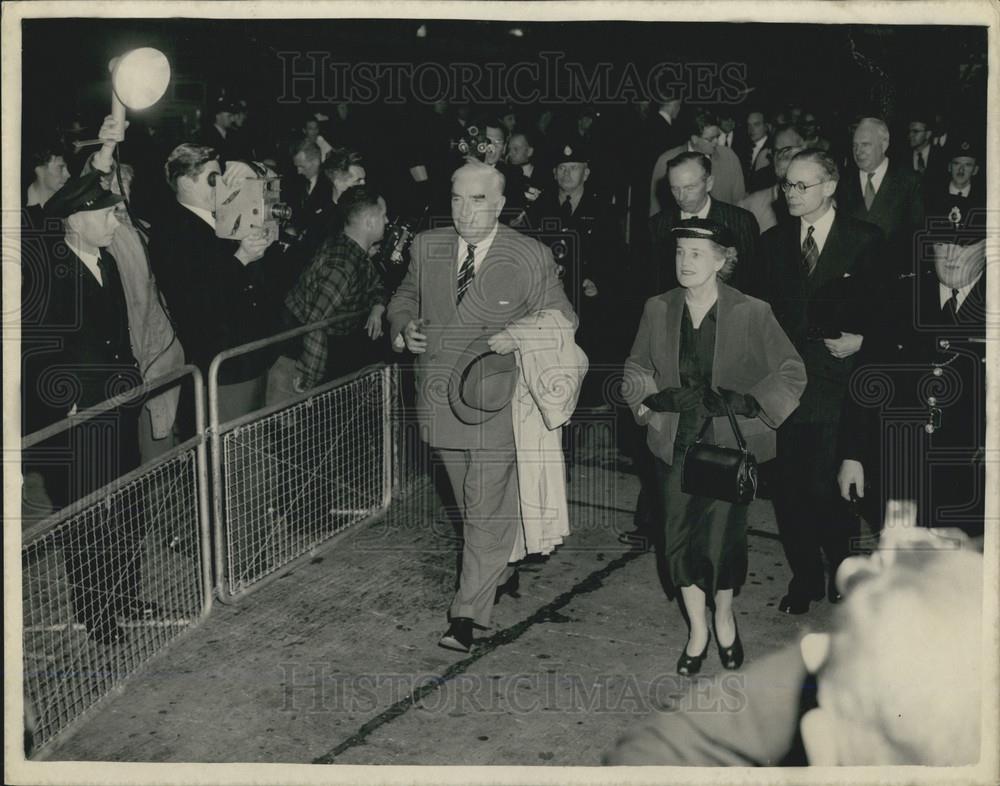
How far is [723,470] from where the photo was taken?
209 inches

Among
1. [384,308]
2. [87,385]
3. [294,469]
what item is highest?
[384,308]

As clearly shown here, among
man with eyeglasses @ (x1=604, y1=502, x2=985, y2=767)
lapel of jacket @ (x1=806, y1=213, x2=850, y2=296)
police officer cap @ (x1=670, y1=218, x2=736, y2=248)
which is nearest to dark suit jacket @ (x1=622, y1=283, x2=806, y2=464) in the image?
police officer cap @ (x1=670, y1=218, x2=736, y2=248)

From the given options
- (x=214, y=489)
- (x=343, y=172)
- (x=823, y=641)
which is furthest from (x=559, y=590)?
(x=343, y=172)

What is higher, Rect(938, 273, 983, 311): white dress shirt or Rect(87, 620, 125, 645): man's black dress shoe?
Rect(938, 273, 983, 311): white dress shirt

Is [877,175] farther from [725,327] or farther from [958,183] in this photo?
[958,183]

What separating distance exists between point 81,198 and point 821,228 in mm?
3553

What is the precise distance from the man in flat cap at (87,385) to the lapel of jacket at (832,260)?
3321 millimetres

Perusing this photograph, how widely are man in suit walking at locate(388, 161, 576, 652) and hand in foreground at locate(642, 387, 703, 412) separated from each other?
27.1 inches

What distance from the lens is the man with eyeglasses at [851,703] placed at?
506 cm

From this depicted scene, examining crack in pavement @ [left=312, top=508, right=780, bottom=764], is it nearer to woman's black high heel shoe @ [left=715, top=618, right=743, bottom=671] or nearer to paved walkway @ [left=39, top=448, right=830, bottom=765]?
paved walkway @ [left=39, top=448, right=830, bottom=765]

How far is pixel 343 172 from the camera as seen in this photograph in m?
8.47

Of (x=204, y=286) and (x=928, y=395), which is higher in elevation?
(x=204, y=286)

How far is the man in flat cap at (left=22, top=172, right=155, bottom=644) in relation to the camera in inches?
217

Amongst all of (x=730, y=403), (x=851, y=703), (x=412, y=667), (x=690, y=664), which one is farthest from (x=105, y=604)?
(x=851, y=703)
